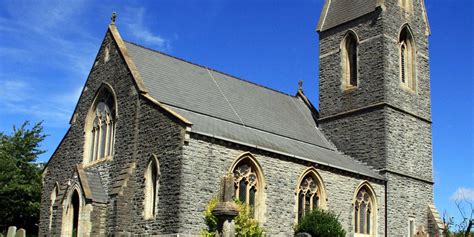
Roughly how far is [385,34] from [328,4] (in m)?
5.72

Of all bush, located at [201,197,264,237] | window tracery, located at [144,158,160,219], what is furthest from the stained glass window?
window tracery, located at [144,158,160,219]

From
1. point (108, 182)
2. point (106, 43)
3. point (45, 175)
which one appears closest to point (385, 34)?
point (106, 43)

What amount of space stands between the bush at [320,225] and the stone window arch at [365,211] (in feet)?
12.8

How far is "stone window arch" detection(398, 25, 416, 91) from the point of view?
33469mm

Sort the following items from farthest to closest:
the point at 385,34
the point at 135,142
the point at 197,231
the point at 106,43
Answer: the point at 385,34, the point at 106,43, the point at 135,142, the point at 197,231

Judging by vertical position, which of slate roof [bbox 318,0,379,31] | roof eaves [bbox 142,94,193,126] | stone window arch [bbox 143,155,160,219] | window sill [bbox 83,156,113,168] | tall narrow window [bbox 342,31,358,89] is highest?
slate roof [bbox 318,0,379,31]

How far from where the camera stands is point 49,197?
29297 mm

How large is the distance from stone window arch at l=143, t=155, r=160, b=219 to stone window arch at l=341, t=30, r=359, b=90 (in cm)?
1388

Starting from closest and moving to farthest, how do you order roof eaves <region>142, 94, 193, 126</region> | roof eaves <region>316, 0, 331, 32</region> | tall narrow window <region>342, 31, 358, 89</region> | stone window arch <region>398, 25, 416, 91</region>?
roof eaves <region>142, 94, 193, 126</region> < stone window arch <region>398, 25, 416, 91</region> < tall narrow window <region>342, 31, 358, 89</region> < roof eaves <region>316, 0, 331, 32</region>

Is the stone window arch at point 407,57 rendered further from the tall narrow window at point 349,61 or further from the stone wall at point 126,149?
the stone wall at point 126,149

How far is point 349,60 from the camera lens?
3441cm

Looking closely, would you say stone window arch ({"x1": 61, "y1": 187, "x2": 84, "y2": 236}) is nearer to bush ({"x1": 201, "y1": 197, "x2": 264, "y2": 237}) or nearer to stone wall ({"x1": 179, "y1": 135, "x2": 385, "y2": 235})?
stone wall ({"x1": 179, "y1": 135, "x2": 385, "y2": 235})

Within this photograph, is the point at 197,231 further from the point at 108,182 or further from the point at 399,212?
the point at 399,212

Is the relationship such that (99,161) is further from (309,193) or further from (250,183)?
(309,193)
